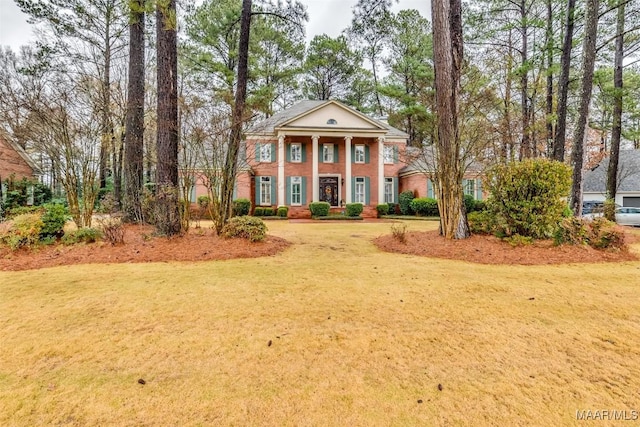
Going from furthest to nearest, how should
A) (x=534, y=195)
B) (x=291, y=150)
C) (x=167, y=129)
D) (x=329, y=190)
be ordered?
(x=329, y=190) < (x=291, y=150) < (x=167, y=129) < (x=534, y=195)

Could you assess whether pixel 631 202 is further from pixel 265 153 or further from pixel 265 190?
pixel 265 153

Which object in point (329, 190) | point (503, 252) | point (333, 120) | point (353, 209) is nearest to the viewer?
point (503, 252)

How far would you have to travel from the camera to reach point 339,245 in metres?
7.52

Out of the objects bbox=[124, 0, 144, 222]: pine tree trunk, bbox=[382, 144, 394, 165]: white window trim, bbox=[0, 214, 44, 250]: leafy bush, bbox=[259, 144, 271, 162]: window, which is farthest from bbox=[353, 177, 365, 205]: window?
bbox=[0, 214, 44, 250]: leafy bush

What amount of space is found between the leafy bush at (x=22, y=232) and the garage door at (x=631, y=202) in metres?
30.6

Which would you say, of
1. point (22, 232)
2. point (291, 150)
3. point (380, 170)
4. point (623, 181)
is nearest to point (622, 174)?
point (623, 181)

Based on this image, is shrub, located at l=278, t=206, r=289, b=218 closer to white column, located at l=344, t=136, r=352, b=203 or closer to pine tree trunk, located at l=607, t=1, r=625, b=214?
white column, located at l=344, t=136, r=352, b=203

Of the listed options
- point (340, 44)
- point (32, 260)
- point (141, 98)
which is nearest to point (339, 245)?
point (32, 260)

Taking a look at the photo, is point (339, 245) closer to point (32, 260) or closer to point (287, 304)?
point (287, 304)

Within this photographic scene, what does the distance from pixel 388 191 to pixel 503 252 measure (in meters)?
15.6

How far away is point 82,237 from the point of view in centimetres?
644

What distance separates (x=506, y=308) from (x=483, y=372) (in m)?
1.48

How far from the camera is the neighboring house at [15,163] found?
15.5 meters

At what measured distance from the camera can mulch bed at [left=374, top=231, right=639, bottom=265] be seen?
5.54m
